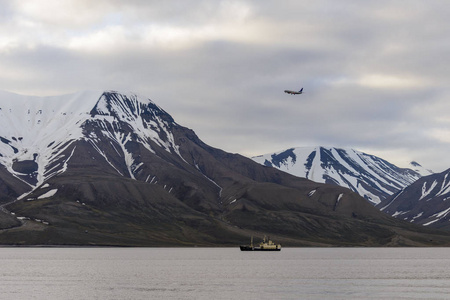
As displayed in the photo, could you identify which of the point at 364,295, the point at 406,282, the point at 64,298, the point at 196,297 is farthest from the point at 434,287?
the point at 64,298

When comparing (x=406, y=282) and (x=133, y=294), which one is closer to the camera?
(x=133, y=294)

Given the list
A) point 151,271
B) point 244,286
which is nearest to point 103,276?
point 151,271

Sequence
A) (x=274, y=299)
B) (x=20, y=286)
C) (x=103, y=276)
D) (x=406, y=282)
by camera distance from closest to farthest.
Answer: (x=274, y=299)
(x=20, y=286)
(x=406, y=282)
(x=103, y=276)

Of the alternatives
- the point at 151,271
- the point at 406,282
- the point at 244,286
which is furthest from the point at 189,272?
the point at 406,282

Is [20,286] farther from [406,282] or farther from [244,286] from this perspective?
[406,282]

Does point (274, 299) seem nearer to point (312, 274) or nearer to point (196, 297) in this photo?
point (196, 297)

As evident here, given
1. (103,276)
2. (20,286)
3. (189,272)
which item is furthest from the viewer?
(189,272)

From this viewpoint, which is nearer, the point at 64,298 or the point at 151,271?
the point at 64,298

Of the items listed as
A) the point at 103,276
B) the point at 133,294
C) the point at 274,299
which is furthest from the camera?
the point at 103,276

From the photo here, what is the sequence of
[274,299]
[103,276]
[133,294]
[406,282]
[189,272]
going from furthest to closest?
[189,272] < [103,276] < [406,282] < [133,294] < [274,299]
